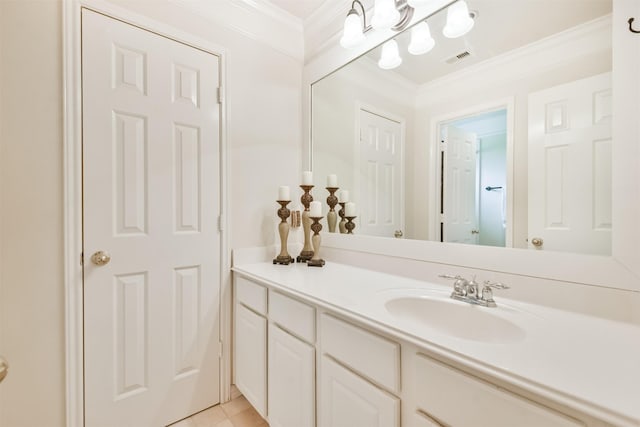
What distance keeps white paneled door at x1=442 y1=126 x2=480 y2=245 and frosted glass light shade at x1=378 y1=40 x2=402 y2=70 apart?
489 mm

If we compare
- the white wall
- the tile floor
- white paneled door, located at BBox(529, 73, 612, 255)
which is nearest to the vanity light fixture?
white paneled door, located at BBox(529, 73, 612, 255)

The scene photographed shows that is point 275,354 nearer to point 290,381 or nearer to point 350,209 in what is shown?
point 290,381

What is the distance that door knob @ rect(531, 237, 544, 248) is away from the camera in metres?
1.05

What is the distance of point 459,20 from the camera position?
48.0 inches

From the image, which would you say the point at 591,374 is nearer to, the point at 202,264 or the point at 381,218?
the point at 381,218

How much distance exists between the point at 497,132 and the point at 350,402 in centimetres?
121

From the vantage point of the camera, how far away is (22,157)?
1.12m

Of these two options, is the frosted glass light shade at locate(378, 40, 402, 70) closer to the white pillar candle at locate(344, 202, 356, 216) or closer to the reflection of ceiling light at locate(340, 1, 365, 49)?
the reflection of ceiling light at locate(340, 1, 365, 49)

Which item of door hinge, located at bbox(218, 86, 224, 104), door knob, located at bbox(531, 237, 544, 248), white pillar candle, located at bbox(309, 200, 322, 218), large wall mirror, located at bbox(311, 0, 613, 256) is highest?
door hinge, located at bbox(218, 86, 224, 104)

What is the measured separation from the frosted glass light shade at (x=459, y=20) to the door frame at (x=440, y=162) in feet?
Result: 1.11

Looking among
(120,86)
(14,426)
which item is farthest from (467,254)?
(14,426)

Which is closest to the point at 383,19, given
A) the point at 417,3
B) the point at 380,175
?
the point at 417,3

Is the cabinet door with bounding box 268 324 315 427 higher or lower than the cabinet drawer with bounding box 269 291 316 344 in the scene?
lower

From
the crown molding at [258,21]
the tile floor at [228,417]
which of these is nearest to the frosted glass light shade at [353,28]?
the crown molding at [258,21]
